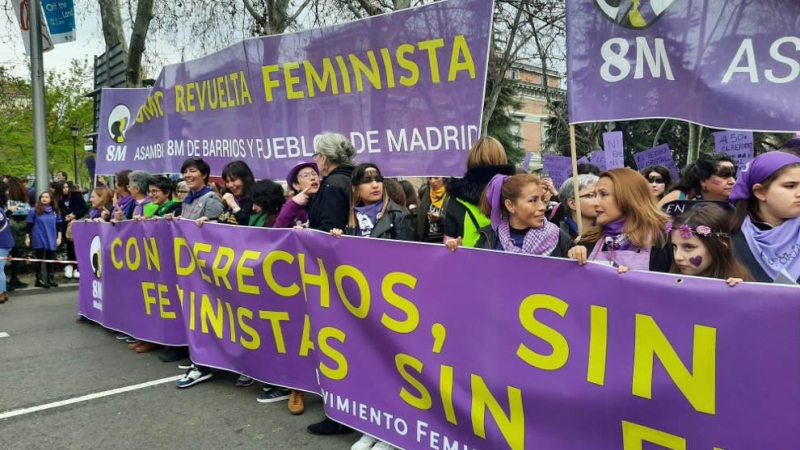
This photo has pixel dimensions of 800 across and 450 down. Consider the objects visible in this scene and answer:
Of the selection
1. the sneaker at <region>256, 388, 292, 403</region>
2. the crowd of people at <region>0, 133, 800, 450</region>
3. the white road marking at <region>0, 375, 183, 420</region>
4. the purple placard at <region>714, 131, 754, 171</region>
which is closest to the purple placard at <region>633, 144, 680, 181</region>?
A: the purple placard at <region>714, 131, 754, 171</region>

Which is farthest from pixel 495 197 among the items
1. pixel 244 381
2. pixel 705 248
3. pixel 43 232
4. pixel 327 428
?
pixel 43 232

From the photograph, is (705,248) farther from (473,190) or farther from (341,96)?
(341,96)

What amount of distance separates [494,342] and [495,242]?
0.65 m

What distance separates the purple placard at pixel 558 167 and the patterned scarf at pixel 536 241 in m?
4.24

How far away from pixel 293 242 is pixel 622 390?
2.19 meters

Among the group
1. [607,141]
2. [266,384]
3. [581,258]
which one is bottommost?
[266,384]

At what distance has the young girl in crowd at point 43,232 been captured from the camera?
9.66 meters

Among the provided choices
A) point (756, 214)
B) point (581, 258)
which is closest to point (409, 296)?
point (581, 258)

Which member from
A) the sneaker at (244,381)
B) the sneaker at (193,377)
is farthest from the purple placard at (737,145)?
the sneaker at (193,377)

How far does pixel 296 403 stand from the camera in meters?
4.02

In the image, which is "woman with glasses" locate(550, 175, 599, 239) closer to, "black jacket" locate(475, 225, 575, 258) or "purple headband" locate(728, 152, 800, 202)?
"black jacket" locate(475, 225, 575, 258)

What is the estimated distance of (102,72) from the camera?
12008 millimetres

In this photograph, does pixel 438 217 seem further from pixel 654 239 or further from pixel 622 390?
pixel 622 390

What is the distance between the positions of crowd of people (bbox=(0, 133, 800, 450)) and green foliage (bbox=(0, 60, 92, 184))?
77.8 feet
